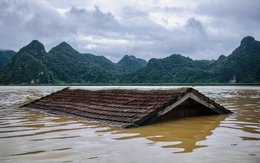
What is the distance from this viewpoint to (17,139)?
16.4ft

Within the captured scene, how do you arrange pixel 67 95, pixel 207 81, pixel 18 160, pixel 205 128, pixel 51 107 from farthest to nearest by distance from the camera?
pixel 207 81
pixel 67 95
pixel 51 107
pixel 205 128
pixel 18 160

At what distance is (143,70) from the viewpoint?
128 m

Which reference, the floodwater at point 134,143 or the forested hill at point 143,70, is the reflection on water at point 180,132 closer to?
the floodwater at point 134,143

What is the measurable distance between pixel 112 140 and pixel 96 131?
100 cm

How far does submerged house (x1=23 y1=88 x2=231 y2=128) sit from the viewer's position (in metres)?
6.42

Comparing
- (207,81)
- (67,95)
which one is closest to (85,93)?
(67,95)

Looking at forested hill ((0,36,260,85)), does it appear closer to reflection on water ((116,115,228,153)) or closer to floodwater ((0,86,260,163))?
reflection on water ((116,115,228,153))

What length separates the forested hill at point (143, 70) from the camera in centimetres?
9881

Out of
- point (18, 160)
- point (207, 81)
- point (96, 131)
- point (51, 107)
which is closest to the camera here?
point (18, 160)

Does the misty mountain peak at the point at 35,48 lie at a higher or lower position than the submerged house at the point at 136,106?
higher

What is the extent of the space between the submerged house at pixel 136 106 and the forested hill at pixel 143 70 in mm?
87845

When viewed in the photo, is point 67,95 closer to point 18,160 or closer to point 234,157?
point 18,160

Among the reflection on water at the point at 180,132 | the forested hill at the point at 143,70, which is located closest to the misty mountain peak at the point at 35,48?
the forested hill at the point at 143,70

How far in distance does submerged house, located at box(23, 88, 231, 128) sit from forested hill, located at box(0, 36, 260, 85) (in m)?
87.8
